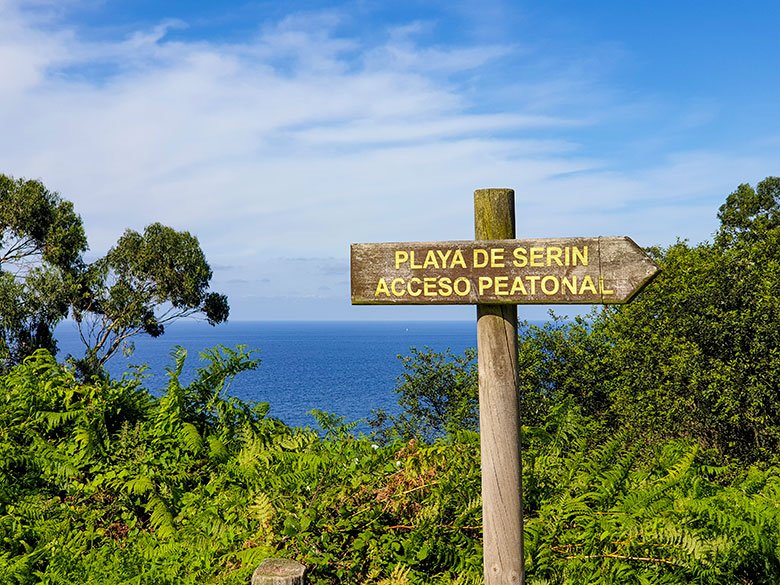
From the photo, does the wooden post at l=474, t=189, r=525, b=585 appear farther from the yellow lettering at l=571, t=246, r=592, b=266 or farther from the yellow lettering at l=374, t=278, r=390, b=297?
the yellow lettering at l=374, t=278, r=390, b=297

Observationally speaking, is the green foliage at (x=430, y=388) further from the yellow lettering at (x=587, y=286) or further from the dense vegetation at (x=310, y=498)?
the yellow lettering at (x=587, y=286)

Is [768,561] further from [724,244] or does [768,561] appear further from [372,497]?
[724,244]

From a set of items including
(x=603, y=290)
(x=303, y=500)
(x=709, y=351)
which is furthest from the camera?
(x=709, y=351)

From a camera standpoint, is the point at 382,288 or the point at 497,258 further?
the point at 382,288

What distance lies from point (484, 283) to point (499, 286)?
90 millimetres

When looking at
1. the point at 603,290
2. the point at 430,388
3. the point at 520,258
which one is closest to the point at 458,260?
the point at 520,258

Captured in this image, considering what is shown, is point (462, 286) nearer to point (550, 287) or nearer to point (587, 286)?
point (550, 287)

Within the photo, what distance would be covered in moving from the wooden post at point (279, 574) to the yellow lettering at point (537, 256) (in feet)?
7.13

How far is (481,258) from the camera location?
4453mm

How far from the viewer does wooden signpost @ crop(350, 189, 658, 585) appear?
429 centimetres

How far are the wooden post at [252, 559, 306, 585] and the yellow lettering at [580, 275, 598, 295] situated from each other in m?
2.23

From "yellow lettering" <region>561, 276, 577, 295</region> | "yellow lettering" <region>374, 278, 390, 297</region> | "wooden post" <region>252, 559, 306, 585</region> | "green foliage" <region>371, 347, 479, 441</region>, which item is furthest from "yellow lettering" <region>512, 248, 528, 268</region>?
"green foliage" <region>371, 347, 479, 441</region>

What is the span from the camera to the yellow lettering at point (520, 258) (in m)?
4.38

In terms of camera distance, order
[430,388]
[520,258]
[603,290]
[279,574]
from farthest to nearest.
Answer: [430,388] → [520,258] → [603,290] → [279,574]
